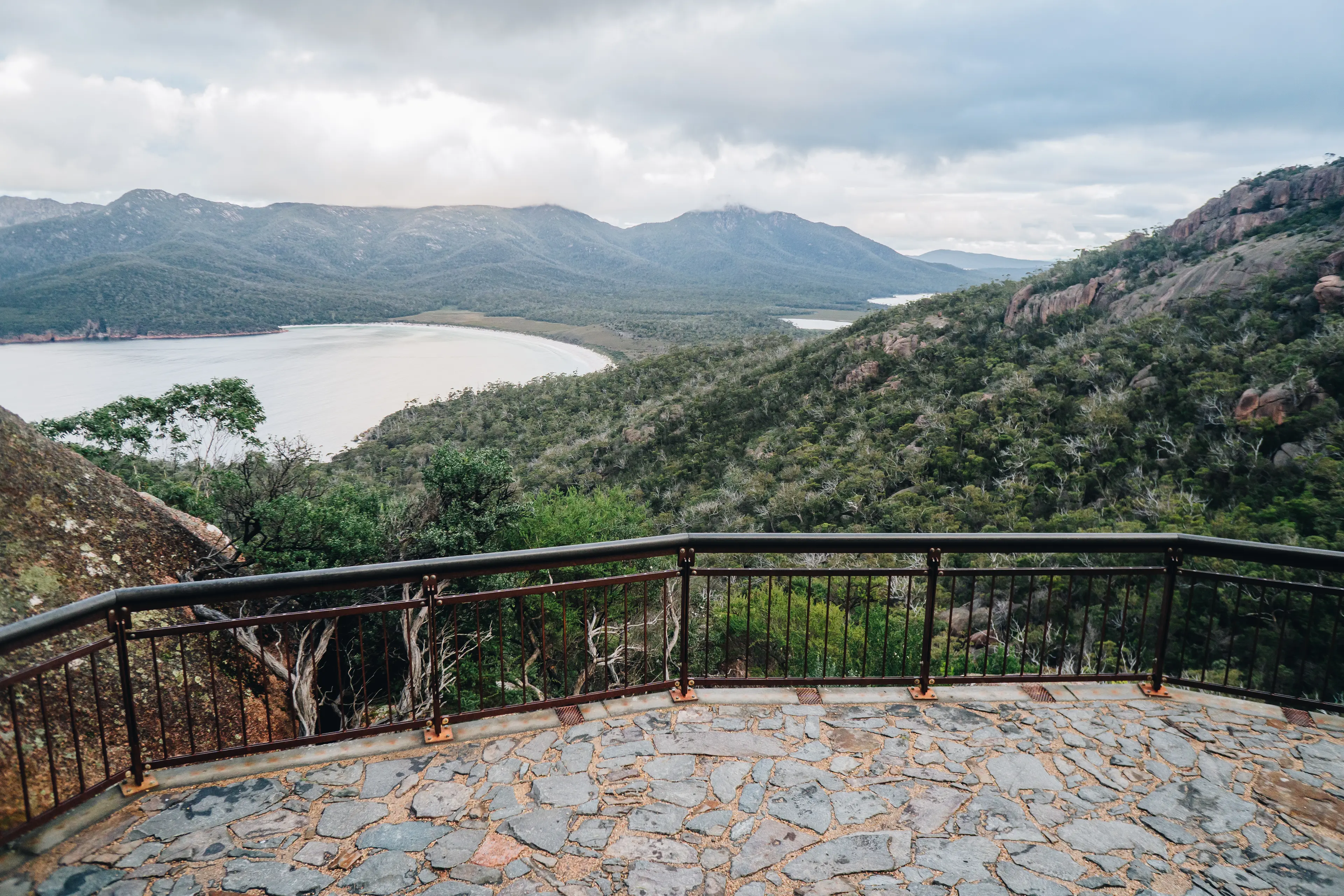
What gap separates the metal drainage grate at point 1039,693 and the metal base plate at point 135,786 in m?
4.27

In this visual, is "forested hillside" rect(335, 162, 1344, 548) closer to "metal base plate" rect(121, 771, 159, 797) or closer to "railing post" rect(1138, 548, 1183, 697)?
"railing post" rect(1138, 548, 1183, 697)

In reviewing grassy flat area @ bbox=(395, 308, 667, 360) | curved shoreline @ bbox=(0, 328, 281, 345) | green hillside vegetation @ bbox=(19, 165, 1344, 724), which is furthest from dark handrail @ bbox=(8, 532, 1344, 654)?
curved shoreline @ bbox=(0, 328, 281, 345)

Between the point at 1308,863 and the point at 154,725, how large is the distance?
8.73 meters

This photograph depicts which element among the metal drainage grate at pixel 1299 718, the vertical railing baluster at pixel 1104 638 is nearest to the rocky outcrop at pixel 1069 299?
the vertical railing baluster at pixel 1104 638

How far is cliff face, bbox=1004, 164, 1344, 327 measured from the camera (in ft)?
68.2

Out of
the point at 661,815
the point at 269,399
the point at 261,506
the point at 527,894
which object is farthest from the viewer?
the point at 269,399

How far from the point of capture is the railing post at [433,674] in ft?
9.95

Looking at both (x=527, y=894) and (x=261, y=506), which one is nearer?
(x=527, y=894)

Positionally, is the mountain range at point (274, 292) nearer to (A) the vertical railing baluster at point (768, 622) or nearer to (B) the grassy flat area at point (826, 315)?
(B) the grassy flat area at point (826, 315)

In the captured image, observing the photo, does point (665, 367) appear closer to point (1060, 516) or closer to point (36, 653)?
point (1060, 516)

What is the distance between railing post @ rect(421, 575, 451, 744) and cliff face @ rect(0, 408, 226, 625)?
6031 mm

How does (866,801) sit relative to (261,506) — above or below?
above

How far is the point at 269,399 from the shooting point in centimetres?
5750

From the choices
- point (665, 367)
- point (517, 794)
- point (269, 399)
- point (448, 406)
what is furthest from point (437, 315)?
point (517, 794)
